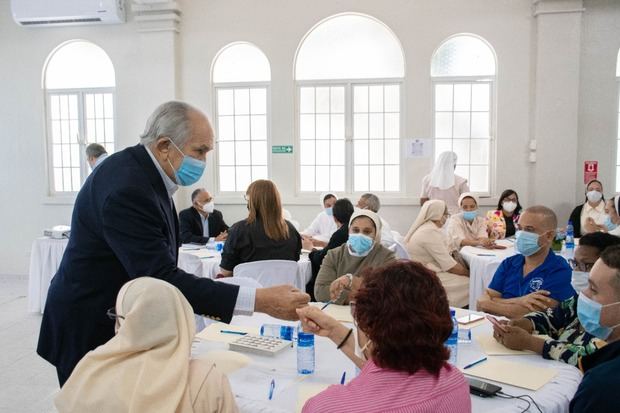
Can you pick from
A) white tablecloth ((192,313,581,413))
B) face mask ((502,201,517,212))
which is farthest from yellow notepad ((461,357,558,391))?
face mask ((502,201,517,212))

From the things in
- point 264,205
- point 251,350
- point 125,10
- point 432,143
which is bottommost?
point 251,350

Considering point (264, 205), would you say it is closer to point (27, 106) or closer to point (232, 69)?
point (232, 69)

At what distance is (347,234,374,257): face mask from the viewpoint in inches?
132

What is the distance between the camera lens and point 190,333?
59.0 inches

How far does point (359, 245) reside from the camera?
336cm

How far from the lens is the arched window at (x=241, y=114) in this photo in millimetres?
7508

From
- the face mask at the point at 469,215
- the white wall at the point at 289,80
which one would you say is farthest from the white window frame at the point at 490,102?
the face mask at the point at 469,215

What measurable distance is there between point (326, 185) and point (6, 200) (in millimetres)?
5145

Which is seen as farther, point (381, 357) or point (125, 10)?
point (125, 10)

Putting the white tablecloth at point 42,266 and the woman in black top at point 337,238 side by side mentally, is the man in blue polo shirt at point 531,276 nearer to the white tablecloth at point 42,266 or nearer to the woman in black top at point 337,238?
the woman in black top at point 337,238

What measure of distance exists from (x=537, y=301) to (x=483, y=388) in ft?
3.59

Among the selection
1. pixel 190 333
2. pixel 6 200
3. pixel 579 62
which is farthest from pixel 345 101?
pixel 190 333

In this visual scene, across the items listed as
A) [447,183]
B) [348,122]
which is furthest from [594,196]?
[348,122]

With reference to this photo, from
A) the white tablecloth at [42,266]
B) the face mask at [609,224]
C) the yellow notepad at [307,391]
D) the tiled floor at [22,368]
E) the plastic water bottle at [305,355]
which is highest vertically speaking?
the face mask at [609,224]
